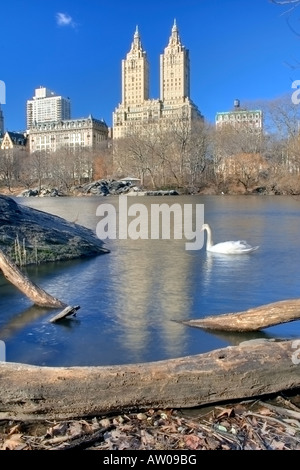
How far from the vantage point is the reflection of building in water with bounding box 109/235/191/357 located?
6039mm

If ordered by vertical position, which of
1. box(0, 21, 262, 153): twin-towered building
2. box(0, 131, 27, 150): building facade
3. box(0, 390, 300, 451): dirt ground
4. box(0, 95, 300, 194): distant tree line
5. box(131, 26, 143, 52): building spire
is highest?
box(131, 26, 143, 52): building spire

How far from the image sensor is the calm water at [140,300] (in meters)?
5.65

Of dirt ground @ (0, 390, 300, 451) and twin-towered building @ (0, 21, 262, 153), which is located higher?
twin-towered building @ (0, 21, 262, 153)

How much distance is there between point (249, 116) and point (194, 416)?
77670 millimetres

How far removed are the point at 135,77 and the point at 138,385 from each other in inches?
6966

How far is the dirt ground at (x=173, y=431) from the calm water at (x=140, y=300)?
1.49 m

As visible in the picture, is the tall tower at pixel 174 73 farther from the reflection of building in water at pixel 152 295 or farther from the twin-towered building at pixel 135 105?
the reflection of building in water at pixel 152 295

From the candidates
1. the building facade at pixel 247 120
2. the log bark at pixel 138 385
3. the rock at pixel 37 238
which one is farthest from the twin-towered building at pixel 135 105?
the log bark at pixel 138 385

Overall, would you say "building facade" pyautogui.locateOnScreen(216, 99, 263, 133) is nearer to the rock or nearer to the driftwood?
the rock

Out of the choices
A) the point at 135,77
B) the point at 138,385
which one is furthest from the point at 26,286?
the point at 135,77

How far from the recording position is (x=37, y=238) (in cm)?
1235

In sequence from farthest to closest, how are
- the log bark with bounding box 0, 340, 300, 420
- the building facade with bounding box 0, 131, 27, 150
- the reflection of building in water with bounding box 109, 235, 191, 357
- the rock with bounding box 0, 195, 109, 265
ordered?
1. the building facade with bounding box 0, 131, 27, 150
2. the rock with bounding box 0, 195, 109, 265
3. the reflection of building in water with bounding box 109, 235, 191, 357
4. the log bark with bounding box 0, 340, 300, 420

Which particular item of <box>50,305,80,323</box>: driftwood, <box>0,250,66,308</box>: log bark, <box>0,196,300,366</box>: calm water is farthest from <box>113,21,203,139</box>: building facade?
<box>50,305,80,323</box>: driftwood

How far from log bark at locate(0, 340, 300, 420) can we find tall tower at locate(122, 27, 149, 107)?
168 m
